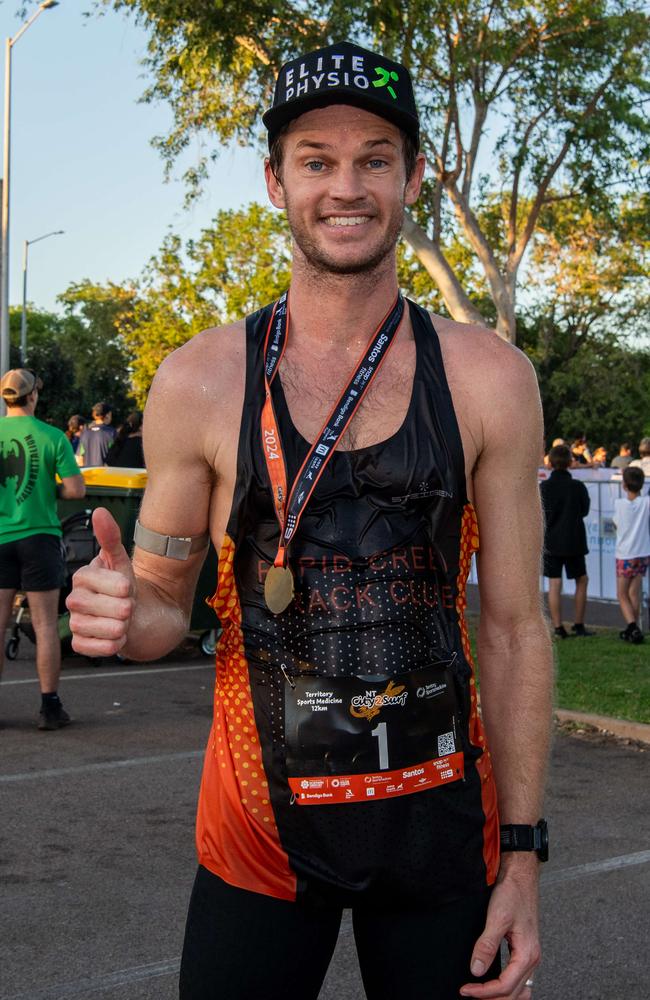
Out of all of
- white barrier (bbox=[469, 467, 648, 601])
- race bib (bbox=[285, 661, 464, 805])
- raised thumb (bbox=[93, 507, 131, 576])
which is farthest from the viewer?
white barrier (bbox=[469, 467, 648, 601])

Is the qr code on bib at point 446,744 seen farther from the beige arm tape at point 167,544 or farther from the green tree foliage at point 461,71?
the green tree foliage at point 461,71

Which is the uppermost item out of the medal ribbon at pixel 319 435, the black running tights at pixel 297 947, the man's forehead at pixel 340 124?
the man's forehead at pixel 340 124

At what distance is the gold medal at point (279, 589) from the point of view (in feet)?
6.72

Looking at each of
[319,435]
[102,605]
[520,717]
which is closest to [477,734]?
[520,717]

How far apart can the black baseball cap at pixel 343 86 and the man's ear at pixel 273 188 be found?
9cm

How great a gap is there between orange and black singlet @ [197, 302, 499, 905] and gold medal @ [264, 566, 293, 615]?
0.03 metres

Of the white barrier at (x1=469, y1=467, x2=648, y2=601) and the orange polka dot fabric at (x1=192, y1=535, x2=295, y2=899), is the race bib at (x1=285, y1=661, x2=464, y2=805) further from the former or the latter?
the white barrier at (x1=469, y1=467, x2=648, y2=601)

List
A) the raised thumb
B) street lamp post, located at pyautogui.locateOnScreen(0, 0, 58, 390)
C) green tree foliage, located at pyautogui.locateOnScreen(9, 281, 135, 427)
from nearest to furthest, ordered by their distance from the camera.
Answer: the raised thumb, street lamp post, located at pyautogui.locateOnScreen(0, 0, 58, 390), green tree foliage, located at pyautogui.locateOnScreen(9, 281, 135, 427)

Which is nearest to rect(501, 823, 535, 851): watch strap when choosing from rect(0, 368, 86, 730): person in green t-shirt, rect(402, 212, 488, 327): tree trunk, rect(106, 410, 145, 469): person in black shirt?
rect(0, 368, 86, 730): person in green t-shirt

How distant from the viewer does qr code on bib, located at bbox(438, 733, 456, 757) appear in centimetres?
208

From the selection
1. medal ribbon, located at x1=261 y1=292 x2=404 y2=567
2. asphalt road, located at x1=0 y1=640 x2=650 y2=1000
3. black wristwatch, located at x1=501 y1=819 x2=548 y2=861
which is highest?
medal ribbon, located at x1=261 y1=292 x2=404 y2=567

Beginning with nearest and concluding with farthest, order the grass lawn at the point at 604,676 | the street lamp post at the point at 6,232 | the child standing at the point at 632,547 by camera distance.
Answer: the grass lawn at the point at 604,676 → the child standing at the point at 632,547 → the street lamp post at the point at 6,232

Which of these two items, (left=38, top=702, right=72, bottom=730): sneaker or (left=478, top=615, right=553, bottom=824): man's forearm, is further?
(left=38, top=702, right=72, bottom=730): sneaker

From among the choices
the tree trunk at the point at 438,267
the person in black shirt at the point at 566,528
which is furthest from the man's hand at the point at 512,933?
the tree trunk at the point at 438,267
